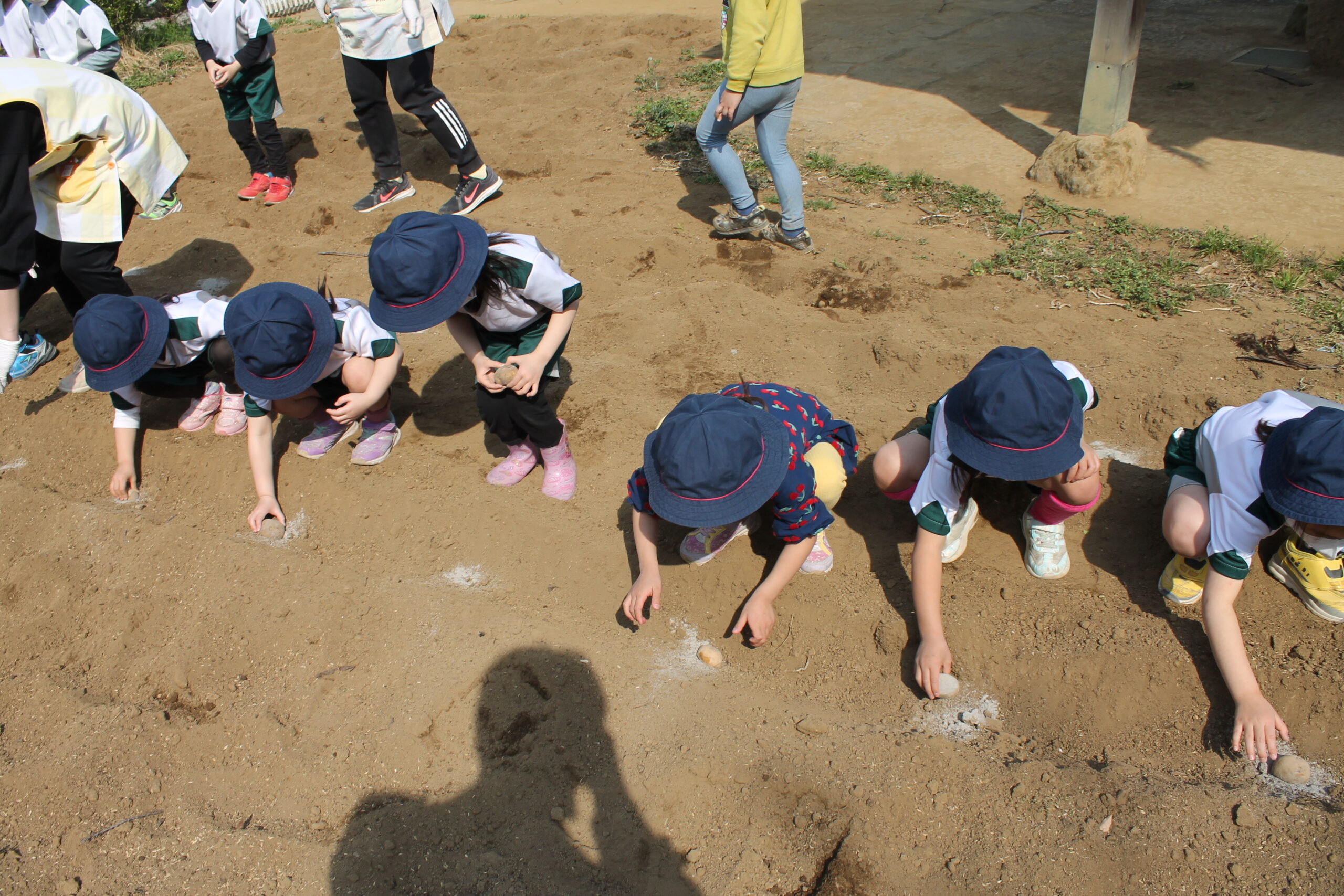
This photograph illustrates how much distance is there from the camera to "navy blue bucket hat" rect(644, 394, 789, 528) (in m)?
1.85

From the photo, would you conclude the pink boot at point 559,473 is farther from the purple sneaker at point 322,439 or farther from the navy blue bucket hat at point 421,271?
the purple sneaker at point 322,439

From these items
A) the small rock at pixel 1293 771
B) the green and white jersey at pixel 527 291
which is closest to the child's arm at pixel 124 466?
the green and white jersey at pixel 527 291

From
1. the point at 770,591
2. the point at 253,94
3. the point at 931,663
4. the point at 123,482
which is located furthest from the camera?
the point at 253,94

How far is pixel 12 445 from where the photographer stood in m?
3.48

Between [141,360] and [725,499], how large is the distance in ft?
7.06

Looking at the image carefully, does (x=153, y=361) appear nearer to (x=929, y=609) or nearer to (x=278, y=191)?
(x=929, y=609)

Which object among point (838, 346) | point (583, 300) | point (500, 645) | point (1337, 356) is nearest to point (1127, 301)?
point (1337, 356)

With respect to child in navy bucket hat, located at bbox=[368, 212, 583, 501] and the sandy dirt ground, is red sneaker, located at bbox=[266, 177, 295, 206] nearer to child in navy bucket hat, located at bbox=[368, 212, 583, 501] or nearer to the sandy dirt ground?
the sandy dirt ground

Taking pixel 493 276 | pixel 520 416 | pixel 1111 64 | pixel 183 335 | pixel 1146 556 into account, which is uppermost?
pixel 493 276

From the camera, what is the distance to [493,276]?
259 cm

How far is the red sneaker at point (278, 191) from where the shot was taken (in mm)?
5148

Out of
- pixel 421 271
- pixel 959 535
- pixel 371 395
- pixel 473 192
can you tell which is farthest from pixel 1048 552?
pixel 473 192

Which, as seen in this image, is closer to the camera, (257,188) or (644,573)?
(644,573)

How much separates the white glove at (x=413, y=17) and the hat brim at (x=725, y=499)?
3553 mm
